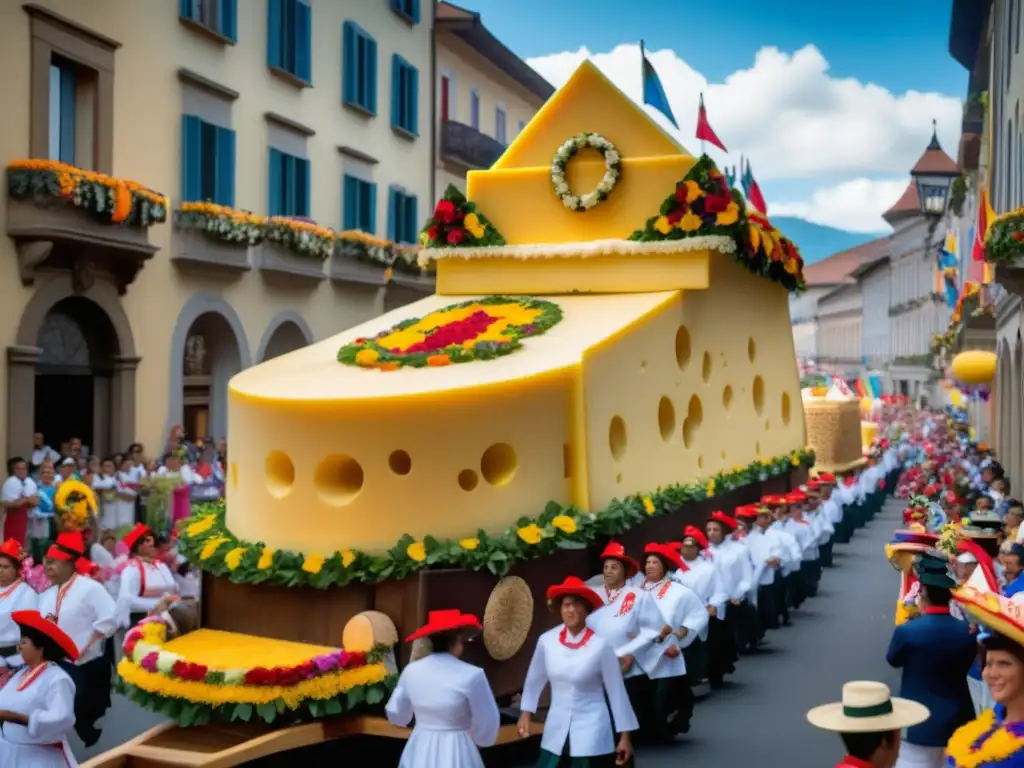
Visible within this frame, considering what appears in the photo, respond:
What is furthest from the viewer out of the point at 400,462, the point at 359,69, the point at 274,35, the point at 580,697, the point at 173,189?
the point at 359,69

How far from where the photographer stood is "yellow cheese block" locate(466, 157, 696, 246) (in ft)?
45.4

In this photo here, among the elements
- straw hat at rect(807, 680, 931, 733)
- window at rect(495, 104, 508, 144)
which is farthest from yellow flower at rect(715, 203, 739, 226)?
window at rect(495, 104, 508, 144)

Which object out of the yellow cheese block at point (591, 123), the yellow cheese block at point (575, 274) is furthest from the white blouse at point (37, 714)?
the yellow cheese block at point (591, 123)

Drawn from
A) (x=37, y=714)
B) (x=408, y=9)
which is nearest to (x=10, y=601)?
(x=37, y=714)

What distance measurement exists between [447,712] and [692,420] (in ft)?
22.6

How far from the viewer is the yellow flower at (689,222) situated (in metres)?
13.3

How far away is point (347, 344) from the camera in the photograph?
12289 mm

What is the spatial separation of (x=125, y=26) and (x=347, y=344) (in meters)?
10.6

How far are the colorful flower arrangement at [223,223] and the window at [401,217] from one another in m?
6.65

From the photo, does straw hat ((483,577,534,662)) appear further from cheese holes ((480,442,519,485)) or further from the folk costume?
the folk costume

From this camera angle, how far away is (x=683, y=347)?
1360 centimetres

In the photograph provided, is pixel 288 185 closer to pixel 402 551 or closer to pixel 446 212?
pixel 446 212

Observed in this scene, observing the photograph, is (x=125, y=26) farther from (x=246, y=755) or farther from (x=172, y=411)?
(x=246, y=755)

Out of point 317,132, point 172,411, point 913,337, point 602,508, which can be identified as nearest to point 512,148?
point 602,508
